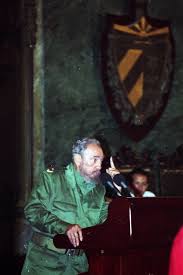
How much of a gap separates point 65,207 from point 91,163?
0.29m

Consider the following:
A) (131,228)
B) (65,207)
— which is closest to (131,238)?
(131,228)

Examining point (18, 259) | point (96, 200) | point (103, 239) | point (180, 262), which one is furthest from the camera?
point (18, 259)

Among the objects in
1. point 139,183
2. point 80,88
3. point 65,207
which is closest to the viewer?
point 65,207

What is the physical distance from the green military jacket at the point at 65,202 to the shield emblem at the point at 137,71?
3614 mm

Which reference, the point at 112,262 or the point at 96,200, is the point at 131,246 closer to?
the point at 112,262

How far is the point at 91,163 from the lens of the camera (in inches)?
114

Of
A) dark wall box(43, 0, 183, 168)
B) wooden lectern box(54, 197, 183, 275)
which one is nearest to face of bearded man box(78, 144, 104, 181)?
wooden lectern box(54, 197, 183, 275)

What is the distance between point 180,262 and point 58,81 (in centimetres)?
492

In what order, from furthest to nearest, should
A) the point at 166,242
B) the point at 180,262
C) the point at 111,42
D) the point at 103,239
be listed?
the point at 111,42
the point at 166,242
the point at 103,239
the point at 180,262

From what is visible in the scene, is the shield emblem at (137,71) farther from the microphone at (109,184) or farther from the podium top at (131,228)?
the podium top at (131,228)

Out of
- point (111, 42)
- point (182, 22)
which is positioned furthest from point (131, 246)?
point (182, 22)

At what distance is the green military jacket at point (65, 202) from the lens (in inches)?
108

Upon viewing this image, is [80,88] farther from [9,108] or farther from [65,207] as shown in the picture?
[65,207]

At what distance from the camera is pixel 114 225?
2539 mm
